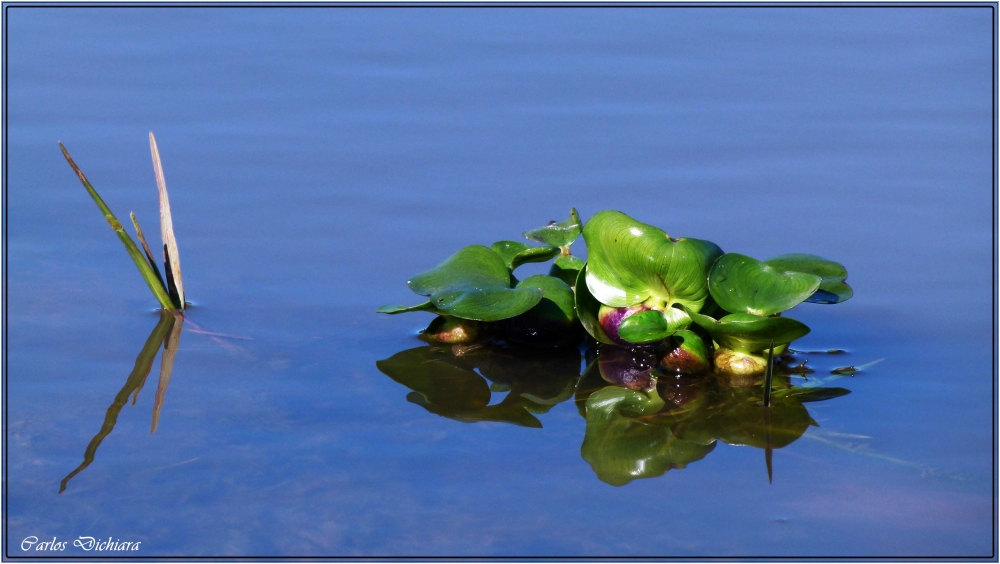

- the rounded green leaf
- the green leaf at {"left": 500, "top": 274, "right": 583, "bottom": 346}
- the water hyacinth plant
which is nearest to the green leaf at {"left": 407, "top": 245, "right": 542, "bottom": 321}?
the water hyacinth plant

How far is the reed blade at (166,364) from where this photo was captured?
3424 mm

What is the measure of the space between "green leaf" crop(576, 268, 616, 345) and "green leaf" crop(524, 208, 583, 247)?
0.94 feet

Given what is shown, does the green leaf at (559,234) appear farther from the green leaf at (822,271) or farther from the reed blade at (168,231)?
the reed blade at (168,231)

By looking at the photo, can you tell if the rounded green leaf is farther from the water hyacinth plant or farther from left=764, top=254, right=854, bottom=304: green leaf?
left=764, top=254, right=854, bottom=304: green leaf

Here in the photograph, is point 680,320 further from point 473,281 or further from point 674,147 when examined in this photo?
point 674,147

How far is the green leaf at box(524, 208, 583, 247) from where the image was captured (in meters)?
4.06

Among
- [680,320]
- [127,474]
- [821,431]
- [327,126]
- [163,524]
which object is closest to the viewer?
[163,524]

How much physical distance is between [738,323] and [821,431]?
0.42 meters

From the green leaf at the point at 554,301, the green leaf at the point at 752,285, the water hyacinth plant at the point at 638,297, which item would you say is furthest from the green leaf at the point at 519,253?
the green leaf at the point at 752,285

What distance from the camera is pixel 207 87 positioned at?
6414mm

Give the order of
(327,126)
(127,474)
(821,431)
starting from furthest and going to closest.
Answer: (327,126) < (821,431) < (127,474)

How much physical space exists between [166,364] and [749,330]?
200cm

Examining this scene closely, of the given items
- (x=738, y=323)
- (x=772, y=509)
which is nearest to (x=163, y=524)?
(x=772, y=509)

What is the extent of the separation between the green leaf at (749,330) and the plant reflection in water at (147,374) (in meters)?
1.79
